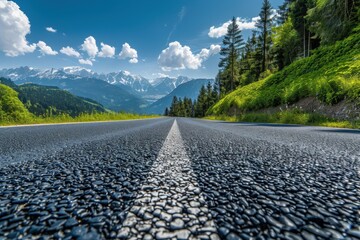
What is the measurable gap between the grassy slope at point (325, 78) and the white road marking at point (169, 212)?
373 inches

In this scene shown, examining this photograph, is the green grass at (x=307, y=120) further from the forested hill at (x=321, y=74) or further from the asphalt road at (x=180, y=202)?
the asphalt road at (x=180, y=202)

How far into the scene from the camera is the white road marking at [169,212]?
62 centimetres

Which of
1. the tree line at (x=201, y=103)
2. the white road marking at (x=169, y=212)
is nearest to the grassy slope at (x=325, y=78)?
the white road marking at (x=169, y=212)

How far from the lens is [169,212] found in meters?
0.77

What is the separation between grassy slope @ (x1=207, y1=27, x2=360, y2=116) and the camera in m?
8.72

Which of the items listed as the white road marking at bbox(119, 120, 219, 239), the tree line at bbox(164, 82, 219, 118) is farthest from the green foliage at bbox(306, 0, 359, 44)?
the tree line at bbox(164, 82, 219, 118)

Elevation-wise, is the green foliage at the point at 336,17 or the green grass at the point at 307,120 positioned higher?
the green foliage at the point at 336,17

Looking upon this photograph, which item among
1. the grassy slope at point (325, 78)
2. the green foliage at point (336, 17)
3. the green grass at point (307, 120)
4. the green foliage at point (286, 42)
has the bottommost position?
the green grass at point (307, 120)

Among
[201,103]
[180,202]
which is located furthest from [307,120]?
[201,103]

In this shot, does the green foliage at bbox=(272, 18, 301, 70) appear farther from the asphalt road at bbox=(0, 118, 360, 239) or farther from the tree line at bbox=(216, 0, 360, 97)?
the asphalt road at bbox=(0, 118, 360, 239)

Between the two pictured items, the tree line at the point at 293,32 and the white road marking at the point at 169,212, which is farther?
the tree line at the point at 293,32

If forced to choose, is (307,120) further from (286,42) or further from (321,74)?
(286,42)

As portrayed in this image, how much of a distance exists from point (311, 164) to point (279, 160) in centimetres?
25

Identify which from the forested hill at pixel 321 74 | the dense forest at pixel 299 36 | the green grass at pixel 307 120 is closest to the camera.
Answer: the green grass at pixel 307 120
